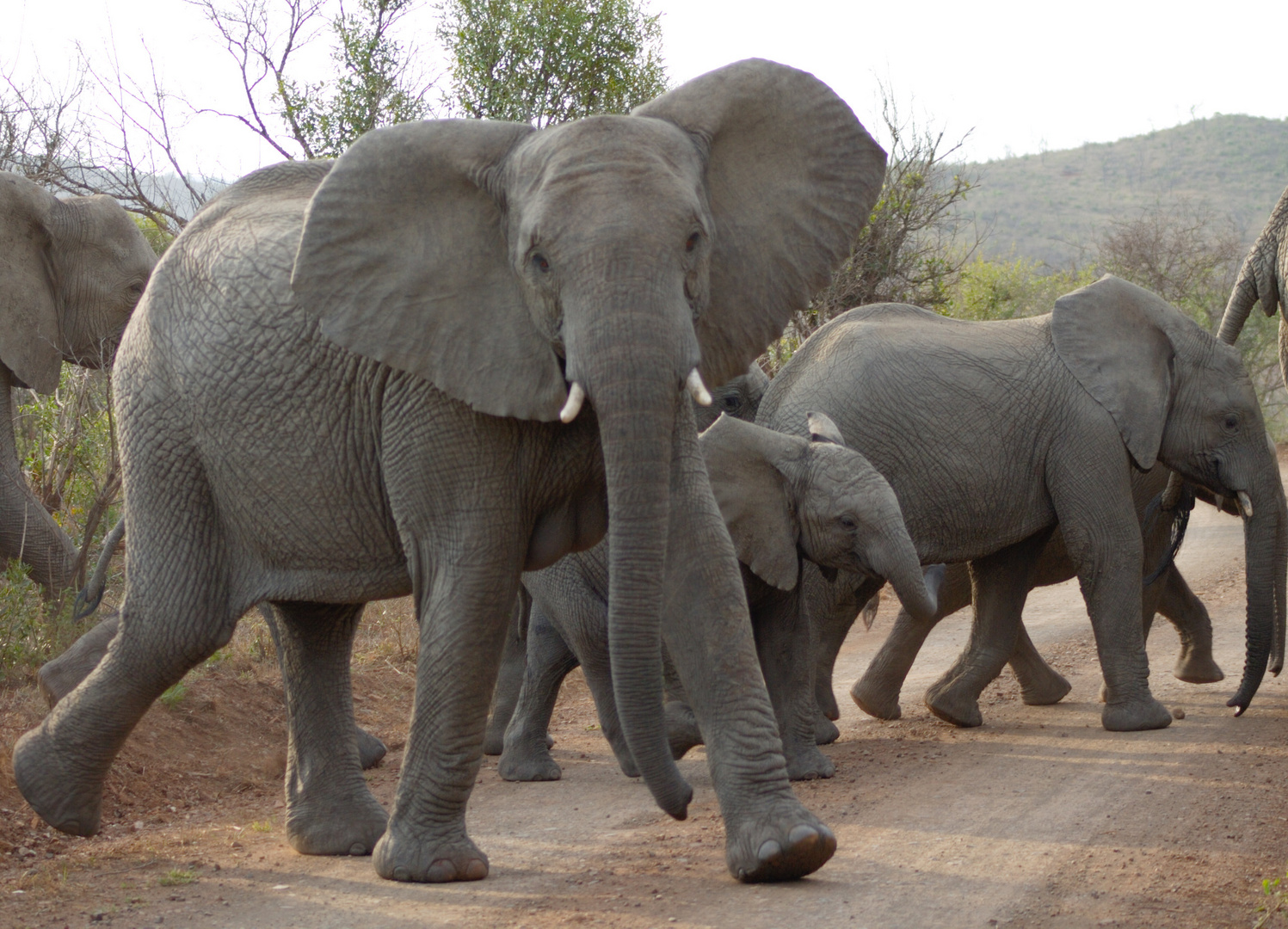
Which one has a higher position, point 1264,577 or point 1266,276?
point 1266,276

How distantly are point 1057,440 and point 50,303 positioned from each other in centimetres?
501

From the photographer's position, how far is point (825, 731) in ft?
21.5

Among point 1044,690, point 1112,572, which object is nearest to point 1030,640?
point 1044,690

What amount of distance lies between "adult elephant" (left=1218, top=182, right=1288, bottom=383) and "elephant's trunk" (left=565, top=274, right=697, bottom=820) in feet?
16.3

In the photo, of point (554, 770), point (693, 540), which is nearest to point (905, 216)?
point (554, 770)

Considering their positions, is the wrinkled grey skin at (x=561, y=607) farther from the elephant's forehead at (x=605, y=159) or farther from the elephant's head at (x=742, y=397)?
the elephant's forehead at (x=605, y=159)

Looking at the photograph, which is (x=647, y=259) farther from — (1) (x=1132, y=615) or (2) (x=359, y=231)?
(1) (x=1132, y=615)

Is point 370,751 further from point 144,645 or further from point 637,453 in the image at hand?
point 637,453

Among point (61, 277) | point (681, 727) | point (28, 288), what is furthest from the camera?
point (61, 277)

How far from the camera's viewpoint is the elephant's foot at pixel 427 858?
13.3 feet

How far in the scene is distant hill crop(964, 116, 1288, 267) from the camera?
5412 centimetres

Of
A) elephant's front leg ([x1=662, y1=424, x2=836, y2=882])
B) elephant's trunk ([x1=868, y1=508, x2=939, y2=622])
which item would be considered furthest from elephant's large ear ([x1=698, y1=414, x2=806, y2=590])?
elephant's front leg ([x1=662, y1=424, x2=836, y2=882])

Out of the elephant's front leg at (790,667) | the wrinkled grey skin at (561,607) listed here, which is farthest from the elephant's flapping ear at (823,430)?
the elephant's front leg at (790,667)

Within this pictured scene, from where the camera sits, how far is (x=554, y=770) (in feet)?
19.9
